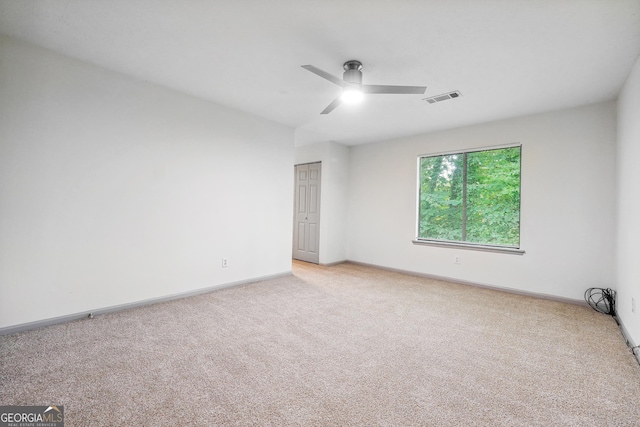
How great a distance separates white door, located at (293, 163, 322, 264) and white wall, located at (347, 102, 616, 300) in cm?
188

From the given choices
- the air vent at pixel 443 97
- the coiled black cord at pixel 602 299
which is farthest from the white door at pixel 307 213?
the coiled black cord at pixel 602 299

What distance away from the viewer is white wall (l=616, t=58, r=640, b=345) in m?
2.38

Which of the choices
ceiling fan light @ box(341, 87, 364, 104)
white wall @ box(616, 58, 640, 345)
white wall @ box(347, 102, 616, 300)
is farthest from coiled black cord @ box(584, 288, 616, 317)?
ceiling fan light @ box(341, 87, 364, 104)

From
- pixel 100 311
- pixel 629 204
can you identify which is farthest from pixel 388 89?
pixel 100 311

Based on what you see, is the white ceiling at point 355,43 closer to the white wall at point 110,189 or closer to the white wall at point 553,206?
the white wall at point 110,189

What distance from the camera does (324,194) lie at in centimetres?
566

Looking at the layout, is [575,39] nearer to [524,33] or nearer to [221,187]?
[524,33]

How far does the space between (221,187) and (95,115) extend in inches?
59.1

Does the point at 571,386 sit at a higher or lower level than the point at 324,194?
lower

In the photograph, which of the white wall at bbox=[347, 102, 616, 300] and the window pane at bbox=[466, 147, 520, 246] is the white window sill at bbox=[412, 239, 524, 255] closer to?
the white wall at bbox=[347, 102, 616, 300]

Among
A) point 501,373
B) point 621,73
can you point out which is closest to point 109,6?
point 501,373

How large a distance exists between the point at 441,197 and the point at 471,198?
1.56 feet

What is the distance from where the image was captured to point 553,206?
3.75m

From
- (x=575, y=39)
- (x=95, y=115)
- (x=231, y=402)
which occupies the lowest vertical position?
(x=231, y=402)
